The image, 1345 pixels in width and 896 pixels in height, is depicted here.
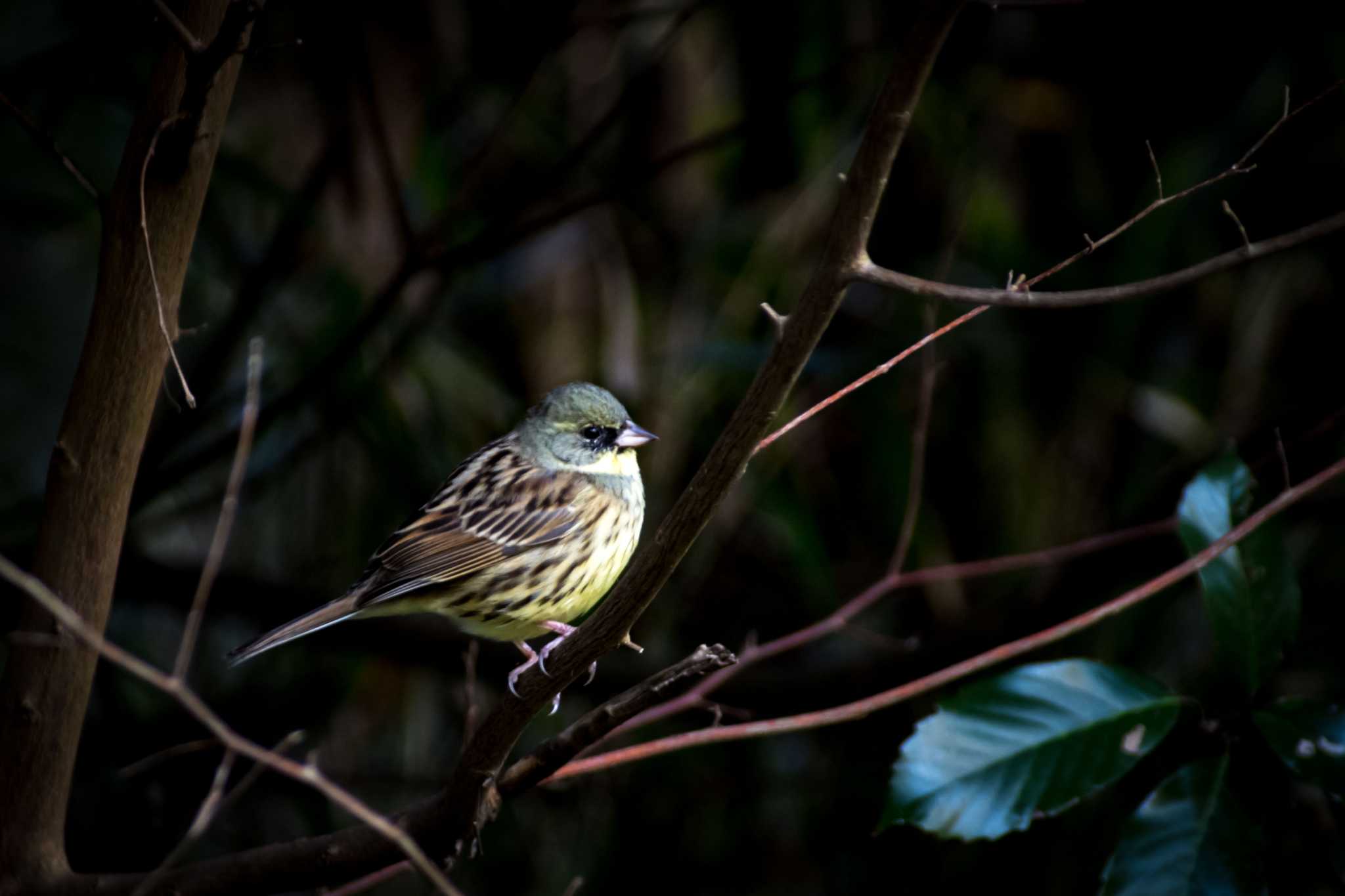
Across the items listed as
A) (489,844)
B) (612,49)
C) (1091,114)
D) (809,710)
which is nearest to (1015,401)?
(1091,114)

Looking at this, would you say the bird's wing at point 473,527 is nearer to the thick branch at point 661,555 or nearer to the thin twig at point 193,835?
the thick branch at point 661,555

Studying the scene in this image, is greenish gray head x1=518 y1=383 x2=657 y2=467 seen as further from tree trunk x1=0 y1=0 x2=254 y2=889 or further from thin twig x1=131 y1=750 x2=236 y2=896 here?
thin twig x1=131 y1=750 x2=236 y2=896

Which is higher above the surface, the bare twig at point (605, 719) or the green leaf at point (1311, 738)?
the bare twig at point (605, 719)

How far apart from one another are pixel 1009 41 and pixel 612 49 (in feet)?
5.91

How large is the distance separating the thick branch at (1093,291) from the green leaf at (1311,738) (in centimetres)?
120

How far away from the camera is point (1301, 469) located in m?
3.87

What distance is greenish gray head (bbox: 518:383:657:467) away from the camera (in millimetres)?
3229

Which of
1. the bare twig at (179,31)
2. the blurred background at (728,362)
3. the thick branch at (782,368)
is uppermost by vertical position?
the bare twig at (179,31)

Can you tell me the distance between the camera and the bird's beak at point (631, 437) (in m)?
3.23

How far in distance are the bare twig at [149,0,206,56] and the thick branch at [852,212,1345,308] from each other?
104 cm

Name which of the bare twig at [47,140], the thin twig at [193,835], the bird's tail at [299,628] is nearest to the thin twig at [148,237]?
the bare twig at [47,140]

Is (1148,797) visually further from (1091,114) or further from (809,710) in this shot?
(1091,114)

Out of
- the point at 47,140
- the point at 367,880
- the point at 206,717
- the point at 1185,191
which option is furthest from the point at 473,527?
the point at 1185,191

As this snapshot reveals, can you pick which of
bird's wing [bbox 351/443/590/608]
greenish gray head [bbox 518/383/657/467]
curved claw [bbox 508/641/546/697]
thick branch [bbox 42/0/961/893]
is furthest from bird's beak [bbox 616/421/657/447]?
thick branch [bbox 42/0/961/893]
